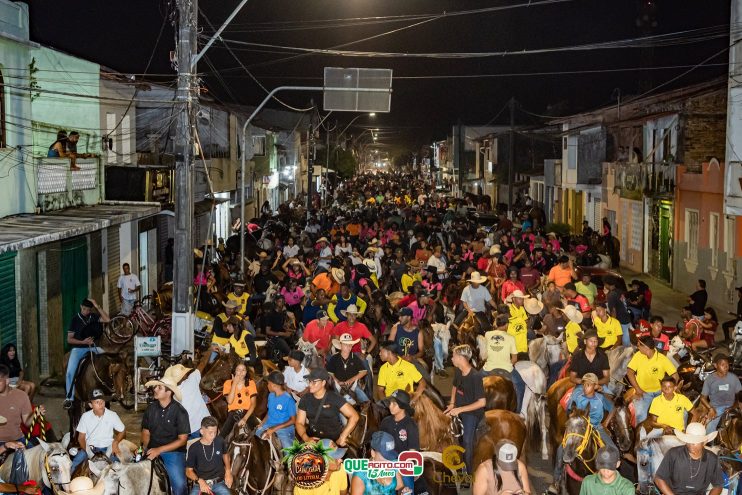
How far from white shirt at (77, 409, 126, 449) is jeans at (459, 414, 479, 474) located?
3485 millimetres

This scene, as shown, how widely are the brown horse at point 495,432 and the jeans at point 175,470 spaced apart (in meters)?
3.03

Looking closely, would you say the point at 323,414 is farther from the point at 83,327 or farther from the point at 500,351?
the point at 83,327

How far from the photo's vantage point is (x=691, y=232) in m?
29.6

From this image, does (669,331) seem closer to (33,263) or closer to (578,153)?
(33,263)

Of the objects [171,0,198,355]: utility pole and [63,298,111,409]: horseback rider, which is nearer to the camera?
[63,298,111,409]: horseback rider

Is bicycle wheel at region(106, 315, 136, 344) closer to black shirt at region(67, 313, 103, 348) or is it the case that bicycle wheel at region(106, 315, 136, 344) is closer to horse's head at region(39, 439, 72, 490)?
black shirt at region(67, 313, 103, 348)

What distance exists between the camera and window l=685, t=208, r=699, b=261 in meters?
29.0

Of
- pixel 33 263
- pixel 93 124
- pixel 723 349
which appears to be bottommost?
pixel 723 349

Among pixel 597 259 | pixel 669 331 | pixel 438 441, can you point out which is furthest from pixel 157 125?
pixel 438 441

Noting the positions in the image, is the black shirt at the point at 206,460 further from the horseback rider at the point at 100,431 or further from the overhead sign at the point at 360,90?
the overhead sign at the point at 360,90

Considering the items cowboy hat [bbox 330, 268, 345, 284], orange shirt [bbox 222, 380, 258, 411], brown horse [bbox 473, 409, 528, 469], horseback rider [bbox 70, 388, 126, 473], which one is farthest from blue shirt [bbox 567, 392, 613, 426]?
cowboy hat [bbox 330, 268, 345, 284]

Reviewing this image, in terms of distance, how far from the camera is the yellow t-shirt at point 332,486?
8133mm

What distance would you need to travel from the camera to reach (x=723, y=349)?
20.3 metres

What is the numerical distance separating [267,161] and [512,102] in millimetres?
13620
